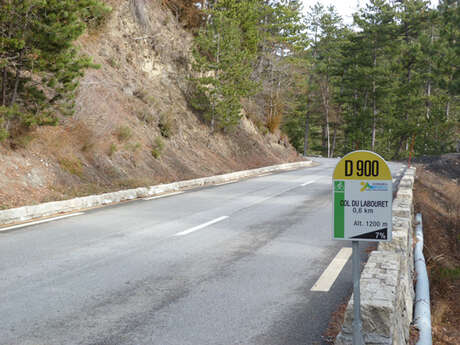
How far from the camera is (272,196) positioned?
15.1m

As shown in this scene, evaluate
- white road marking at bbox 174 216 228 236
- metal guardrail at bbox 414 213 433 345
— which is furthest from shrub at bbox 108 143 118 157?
metal guardrail at bbox 414 213 433 345

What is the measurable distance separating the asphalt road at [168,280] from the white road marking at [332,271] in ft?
0.33

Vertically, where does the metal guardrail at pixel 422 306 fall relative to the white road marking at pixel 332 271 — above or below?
below

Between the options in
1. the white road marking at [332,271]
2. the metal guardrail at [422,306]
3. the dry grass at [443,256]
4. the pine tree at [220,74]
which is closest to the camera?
the metal guardrail at [422,306]

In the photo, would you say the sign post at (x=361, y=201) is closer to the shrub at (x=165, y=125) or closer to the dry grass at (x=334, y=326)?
the dry grass at (x=334, y=326)

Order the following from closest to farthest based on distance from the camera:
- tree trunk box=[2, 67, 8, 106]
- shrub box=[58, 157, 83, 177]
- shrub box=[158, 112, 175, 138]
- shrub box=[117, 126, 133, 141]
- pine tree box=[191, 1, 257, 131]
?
tree trunk box=[2, 67, 8, 106] → shrub box=[58, 157, 83, 177] → shrub box=[117, 126, 133, 141] → shrub box=[158, 112, 175, 138] → pine tree box=[191, 1, 257, 131]

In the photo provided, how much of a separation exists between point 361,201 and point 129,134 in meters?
15.9

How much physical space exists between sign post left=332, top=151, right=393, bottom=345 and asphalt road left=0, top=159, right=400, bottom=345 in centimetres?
109

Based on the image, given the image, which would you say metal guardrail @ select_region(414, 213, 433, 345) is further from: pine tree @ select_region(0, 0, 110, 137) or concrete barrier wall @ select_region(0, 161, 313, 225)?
pine tree @ select_region(0, 0, 110, 137)

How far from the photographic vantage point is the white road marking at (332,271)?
593 centimetres

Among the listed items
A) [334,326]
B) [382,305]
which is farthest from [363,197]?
[334,326]

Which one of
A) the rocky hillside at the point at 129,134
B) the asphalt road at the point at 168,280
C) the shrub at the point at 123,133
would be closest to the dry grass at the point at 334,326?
the asphalt road at the point at 168,280

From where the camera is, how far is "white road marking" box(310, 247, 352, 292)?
Answer: 5934 millimetres

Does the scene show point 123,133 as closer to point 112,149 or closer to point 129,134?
point 129,134
